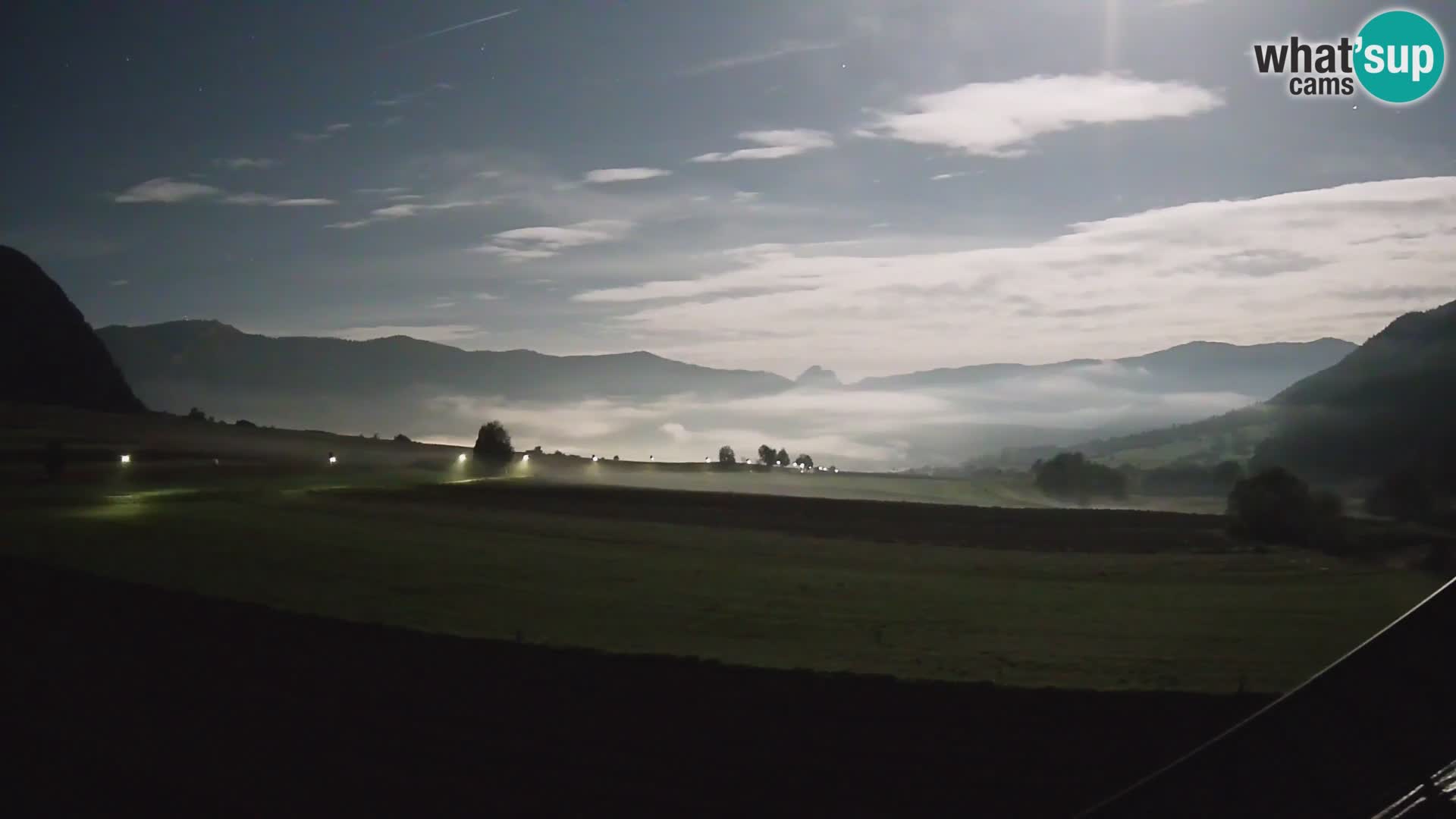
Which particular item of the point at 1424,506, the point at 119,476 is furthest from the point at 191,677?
the point at 119,476

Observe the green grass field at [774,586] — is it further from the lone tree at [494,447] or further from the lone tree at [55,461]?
the lone tree at [494,447]

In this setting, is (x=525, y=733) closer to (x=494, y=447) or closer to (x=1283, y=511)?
(x=1283, y=511)

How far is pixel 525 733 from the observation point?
479 inches

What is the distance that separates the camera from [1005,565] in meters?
34.9

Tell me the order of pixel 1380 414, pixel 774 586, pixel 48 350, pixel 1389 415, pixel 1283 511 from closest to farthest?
pixel 774 586 → pixel 1389 415 → pixel 1380 414 → pixel 1283 511 → pixel 48 350

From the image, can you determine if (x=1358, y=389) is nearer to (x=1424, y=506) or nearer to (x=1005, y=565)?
(x=1424, y=506)

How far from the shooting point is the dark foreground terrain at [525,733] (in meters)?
10.2

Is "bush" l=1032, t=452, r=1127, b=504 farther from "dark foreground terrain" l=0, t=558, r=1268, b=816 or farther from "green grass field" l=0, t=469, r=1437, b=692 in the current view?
"dark foreground terrain" l=0, t=558, r=1268, b=816

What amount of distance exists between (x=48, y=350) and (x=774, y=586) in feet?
400

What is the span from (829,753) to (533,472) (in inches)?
3078

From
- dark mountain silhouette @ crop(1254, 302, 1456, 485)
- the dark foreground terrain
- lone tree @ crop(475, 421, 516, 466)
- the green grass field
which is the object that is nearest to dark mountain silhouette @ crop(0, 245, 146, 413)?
lone tree @ crop(475, 421, 516, 466)

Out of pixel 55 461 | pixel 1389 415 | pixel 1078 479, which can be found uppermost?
pixel 1389 415

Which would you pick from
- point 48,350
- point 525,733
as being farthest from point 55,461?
point 48,350

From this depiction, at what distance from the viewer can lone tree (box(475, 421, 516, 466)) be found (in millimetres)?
91000
